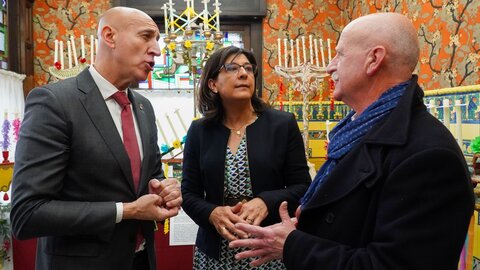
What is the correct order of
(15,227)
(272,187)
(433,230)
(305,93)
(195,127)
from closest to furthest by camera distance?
1. (433,230)
2. (15,227)
3. (272,187)
4. (195,127)
5. (305,93)

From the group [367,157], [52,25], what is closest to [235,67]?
[367,157]

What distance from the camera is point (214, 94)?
6.67 feet

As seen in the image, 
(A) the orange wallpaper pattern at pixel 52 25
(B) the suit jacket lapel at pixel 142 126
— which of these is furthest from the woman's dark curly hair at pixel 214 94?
(A) the orange wallpaper pattern at pixel 52 25

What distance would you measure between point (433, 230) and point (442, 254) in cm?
6

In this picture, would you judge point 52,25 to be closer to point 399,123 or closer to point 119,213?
point 119,213

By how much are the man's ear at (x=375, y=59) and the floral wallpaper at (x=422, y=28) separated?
2.43m

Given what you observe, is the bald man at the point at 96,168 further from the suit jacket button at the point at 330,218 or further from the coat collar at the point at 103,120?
the suit jacket button at the point at 330,218

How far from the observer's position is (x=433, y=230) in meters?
0.92

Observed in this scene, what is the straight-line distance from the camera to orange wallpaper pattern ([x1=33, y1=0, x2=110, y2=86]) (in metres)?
5.56

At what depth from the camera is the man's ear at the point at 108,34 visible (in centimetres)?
155

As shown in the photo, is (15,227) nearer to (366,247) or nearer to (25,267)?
(366,247)

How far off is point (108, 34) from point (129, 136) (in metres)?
0.40

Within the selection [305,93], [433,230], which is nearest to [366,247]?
[433,230]

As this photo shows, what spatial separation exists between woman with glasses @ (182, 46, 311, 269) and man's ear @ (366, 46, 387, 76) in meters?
0.78
